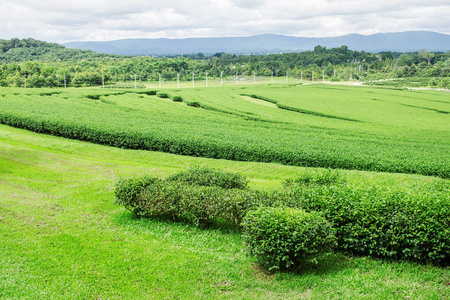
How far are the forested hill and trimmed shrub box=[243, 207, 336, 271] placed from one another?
127 m

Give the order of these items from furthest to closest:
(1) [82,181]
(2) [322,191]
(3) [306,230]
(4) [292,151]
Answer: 1. (4) [292,151]
2. (1) [82,181]
3. (2) [322,191]
4. (3) [306,230]

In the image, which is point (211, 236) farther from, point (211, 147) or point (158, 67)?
point (158, 67)

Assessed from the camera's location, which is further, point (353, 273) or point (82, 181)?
point (82, 181)

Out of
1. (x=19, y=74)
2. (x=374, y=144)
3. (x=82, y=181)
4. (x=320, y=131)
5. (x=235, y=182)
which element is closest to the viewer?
(x=235, y=182)

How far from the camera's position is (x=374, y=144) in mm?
23234

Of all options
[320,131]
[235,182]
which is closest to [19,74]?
[320,131]

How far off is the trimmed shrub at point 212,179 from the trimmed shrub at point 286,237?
3.26 m

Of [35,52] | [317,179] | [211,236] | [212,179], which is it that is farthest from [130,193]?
[35,52]

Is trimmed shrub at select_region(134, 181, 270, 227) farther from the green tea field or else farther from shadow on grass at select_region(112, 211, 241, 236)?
the green tea field

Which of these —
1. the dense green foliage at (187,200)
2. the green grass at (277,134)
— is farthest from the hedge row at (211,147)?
the dense green foliage at (187,200)

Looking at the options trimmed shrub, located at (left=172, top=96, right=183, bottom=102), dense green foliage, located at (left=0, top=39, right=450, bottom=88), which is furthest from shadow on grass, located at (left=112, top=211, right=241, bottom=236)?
dense green foliage, located at (left=0, top=39, right=450, bottom=88)

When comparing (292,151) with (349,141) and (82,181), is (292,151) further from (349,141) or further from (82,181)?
(82,181)

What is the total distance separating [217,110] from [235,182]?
3153cm

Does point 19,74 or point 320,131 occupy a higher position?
point 19,74
